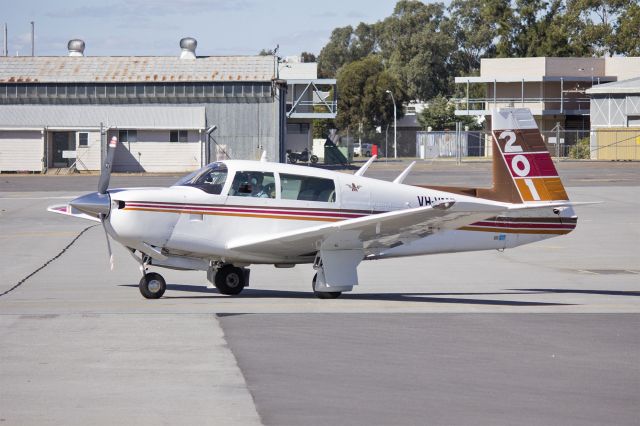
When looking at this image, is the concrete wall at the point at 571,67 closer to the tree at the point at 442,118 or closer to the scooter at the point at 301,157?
the tree at the point at 442,118

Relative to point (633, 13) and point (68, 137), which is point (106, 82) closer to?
point (68, 137)

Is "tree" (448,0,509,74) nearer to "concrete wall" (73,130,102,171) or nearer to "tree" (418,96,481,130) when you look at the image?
"tree" (418,96,481,130)

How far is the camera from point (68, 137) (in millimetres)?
65500

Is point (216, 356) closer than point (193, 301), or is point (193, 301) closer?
point (216, 356)

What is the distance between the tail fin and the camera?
1573 centimetres

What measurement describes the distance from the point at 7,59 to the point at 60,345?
61.5 m

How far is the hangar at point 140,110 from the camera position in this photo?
64.2 m

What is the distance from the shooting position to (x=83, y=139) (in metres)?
65.0

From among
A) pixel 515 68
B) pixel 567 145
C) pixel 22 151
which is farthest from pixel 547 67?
pixel 22 151

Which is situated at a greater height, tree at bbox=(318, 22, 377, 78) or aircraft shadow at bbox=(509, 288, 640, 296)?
tree at bbox=(318, 22, 377, 78)

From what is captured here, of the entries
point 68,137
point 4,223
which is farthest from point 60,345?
point 68,137

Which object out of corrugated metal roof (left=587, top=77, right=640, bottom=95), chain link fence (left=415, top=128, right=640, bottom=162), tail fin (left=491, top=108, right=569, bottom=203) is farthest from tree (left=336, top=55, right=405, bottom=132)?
tail fin (left=491, top=108, right=569, bottom=203)

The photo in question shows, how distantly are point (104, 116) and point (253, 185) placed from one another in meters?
52.3

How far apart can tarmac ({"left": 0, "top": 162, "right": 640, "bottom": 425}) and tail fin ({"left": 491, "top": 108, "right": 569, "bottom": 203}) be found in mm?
1568
